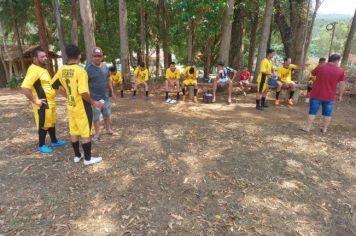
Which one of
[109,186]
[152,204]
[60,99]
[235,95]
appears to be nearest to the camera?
[152,204]

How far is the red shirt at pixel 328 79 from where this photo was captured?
612cm

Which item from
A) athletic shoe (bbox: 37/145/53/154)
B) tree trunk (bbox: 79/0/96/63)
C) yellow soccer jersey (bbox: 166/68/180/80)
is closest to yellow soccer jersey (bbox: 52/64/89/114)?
athletic shoe (bbox: 37/145/53/154)

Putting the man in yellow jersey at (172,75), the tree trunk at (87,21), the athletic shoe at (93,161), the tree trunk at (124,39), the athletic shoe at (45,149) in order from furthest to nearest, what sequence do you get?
the tree trunk at (124,39) → the man in yellow jersey at (172,75) → the tree trunk at (87,21) → the athletic shoe at (45,149) → the athletic shoe at (93,161)

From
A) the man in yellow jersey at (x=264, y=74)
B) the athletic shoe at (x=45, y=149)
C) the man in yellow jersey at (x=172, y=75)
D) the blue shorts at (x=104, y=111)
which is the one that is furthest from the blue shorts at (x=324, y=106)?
the athletic shoe at (x=45, y=149)

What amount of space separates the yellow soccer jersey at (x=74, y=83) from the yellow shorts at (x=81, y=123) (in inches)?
2.5

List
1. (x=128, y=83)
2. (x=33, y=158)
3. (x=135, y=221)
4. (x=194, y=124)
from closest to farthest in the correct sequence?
1. (x=135, y=221)
2. (x=33, y=158)
3. (x=194, y=124)
4. (x=128, y=83)

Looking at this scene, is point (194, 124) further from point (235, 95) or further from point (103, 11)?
point (103, 11)

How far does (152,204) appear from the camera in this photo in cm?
369

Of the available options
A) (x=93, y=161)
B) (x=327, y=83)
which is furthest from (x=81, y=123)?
(x=327, y=83)

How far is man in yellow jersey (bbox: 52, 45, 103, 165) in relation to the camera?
4070 millimetres

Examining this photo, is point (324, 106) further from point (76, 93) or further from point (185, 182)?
point (76, 93)

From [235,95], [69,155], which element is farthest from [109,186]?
[235,95]

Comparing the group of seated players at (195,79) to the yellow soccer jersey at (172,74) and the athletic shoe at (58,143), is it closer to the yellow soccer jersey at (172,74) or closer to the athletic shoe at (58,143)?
the yellow soccer jersey at (172,74)

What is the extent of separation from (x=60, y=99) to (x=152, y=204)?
25.5 feet
